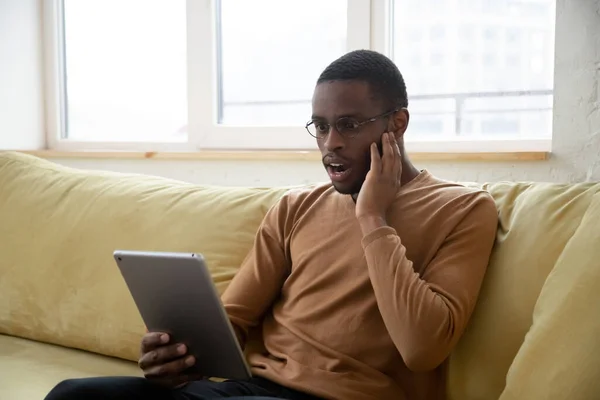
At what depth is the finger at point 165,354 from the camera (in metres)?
1.30

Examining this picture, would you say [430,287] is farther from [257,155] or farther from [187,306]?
[257,155]

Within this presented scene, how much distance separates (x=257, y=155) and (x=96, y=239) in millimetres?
599

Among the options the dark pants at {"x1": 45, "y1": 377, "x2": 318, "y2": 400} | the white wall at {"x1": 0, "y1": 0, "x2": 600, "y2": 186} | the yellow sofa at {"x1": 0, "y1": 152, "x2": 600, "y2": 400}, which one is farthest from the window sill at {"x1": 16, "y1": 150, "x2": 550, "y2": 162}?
the dark pants at {"x1": 45, "y1": 377, "x2": 318, "y2": 400}

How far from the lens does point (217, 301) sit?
118cm

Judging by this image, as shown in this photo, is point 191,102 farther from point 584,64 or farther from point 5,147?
point 584,64

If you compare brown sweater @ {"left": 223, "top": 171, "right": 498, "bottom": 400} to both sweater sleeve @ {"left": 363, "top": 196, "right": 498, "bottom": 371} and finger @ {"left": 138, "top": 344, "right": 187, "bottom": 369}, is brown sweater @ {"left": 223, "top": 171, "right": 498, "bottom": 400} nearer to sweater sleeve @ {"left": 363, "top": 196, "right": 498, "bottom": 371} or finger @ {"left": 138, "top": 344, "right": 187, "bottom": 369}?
sweater sleeve @ {"left": 363, "top": 196, "right": 498, "bottom": 371}

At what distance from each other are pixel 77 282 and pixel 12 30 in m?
1.38

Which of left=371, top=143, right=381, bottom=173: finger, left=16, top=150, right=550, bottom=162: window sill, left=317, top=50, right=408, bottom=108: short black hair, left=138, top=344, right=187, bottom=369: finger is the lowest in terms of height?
left=138, top=344, right=187, bottom=369: finger

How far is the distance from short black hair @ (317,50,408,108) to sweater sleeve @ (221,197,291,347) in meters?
0.32

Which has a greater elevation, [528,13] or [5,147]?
[528,13]

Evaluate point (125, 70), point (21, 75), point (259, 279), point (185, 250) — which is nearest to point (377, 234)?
point (259, 279)

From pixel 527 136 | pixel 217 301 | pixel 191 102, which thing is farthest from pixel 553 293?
pixel 191 102

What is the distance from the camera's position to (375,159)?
138cm

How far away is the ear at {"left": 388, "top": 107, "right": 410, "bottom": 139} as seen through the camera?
143 cm
